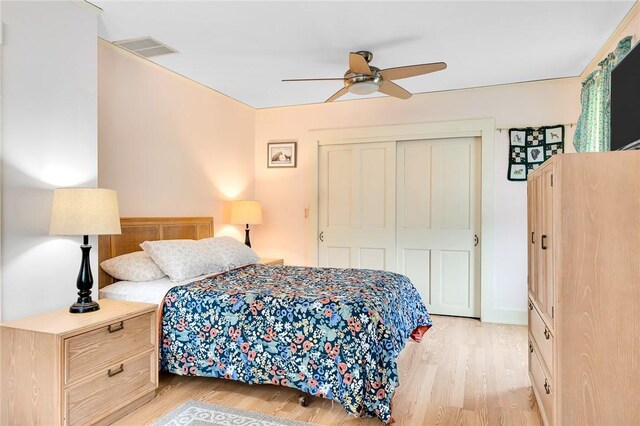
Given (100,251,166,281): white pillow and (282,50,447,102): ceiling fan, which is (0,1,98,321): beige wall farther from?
(282,50,447,102): ceiling fan

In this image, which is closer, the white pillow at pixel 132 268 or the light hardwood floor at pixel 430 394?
the light hardwood floor at pixel 430 394

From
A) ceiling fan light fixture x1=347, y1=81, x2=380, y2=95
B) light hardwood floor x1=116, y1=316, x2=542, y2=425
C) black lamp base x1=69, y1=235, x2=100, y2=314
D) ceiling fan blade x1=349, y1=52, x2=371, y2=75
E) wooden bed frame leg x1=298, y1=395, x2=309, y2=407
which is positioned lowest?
light hardwood floor x1=116, y1=316, x2=542, y2=425

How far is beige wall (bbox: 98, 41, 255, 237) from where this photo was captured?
3238 millimetres

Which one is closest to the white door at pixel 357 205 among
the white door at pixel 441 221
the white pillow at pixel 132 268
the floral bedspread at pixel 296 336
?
the white door at pixel 441 221

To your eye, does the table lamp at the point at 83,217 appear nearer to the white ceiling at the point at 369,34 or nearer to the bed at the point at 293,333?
the bed at the point at 293,333

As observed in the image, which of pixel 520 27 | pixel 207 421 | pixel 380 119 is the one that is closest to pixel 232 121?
pixel 380 119


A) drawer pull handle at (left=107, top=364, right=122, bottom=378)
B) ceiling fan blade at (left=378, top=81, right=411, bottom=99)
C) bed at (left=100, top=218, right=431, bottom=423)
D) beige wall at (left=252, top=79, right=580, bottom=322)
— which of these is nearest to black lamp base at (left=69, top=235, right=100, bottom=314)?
drawer pull handle at (left=107, top=364, right=122, bottom=378)

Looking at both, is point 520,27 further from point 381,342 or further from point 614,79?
point 381,342

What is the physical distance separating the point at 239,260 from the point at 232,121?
1.94 m

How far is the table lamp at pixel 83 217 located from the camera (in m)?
2.18

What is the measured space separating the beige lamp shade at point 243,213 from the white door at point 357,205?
876 millimetres

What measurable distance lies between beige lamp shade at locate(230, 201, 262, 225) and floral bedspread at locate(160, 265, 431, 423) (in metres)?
1.66

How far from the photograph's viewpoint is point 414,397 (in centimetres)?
259

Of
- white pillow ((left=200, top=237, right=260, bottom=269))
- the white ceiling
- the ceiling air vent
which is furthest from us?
white pillow ((left=200, top=237, right=260, bottom=269))
